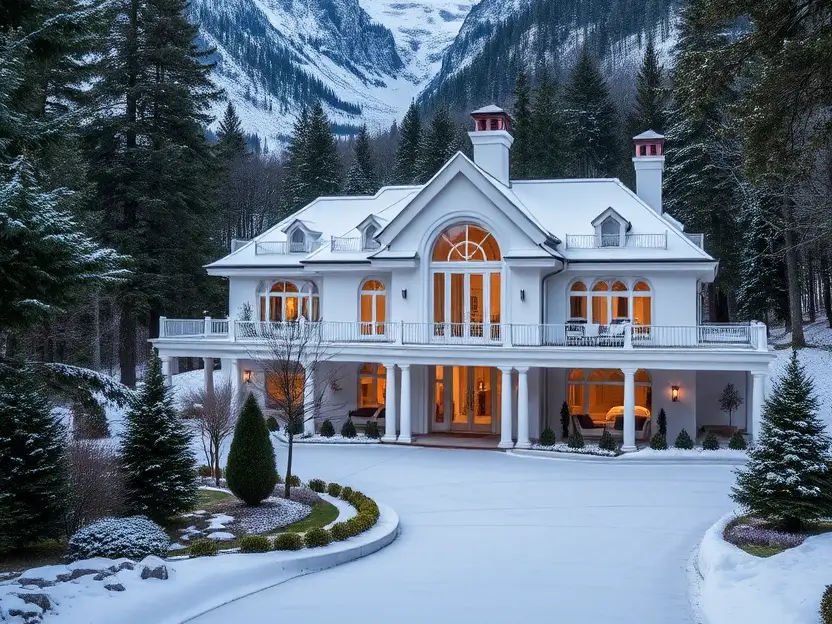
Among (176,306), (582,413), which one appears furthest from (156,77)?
(582,413)

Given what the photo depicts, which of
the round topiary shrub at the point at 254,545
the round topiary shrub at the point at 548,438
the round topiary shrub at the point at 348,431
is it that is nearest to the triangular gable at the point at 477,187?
the round topiary shrub at the point at 548,438

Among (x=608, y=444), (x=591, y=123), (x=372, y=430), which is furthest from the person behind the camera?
(x=591, y=123)

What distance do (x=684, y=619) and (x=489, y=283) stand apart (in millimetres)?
19424

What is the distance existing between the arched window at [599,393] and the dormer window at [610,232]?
15.1ft

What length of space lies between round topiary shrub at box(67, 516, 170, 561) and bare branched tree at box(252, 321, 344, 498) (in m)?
5.72

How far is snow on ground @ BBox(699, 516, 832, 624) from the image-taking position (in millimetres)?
10258

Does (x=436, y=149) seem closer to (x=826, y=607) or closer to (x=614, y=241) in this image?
(x=614, y=241)

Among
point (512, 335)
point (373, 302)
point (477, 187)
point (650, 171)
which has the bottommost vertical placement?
point (512, 335)

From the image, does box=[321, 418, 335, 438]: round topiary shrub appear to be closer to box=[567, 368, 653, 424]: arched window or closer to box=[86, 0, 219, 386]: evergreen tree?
box=[567, 368, 653, 424]: arched window

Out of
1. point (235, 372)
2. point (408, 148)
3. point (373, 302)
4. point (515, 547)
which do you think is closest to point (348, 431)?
point (235, 372)

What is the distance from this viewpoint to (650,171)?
33812mm

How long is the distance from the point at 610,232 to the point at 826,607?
21438 mm

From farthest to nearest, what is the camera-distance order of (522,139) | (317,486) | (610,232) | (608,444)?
(522,139)
(610,232)
(608,444)
(317,486)

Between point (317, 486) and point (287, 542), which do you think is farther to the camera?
point (317, 486)
